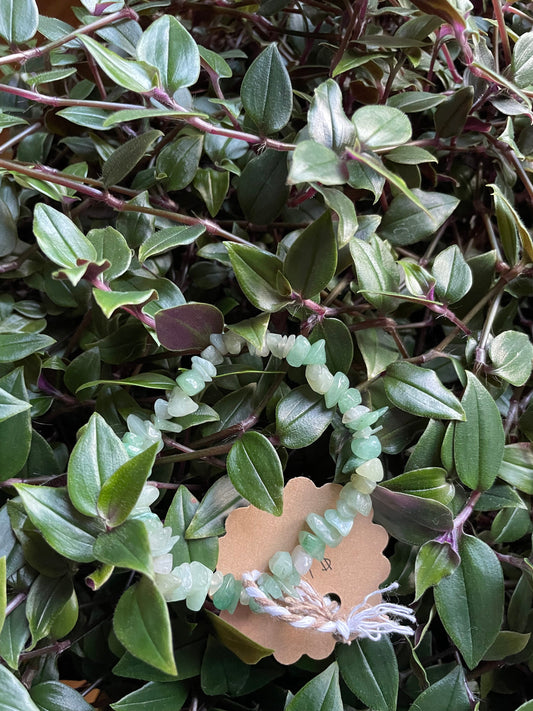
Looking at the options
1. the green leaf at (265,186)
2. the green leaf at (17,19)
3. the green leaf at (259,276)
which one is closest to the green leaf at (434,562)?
the green leaf at (259,276)

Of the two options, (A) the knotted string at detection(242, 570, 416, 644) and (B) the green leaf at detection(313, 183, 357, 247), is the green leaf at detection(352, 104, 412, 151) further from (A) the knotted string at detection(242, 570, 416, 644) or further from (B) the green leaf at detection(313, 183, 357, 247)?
(A) the knotted string at detection(242, 570, 416, 644)

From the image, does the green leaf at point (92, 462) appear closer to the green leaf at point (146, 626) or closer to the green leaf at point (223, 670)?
the green leaf at point (146, 626)

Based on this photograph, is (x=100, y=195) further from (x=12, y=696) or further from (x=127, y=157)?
(x=12, y=696)

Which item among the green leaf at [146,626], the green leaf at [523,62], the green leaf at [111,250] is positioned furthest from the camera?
the green leaf at [523,62]

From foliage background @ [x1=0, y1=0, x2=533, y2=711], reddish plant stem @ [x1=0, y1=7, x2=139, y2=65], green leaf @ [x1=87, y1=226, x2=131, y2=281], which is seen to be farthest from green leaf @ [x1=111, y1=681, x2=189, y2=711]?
reddish plant stem @ [x1=0, y1=7, x2=139, y2=65]

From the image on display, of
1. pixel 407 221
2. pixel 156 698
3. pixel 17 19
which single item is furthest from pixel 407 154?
pixel 156 698

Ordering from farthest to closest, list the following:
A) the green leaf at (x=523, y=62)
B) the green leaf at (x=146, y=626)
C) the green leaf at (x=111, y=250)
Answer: the green leaf at (x=523, y=62)
the green leaf at (x=111, y=250)
the green leaf at (x=146, y=626)
